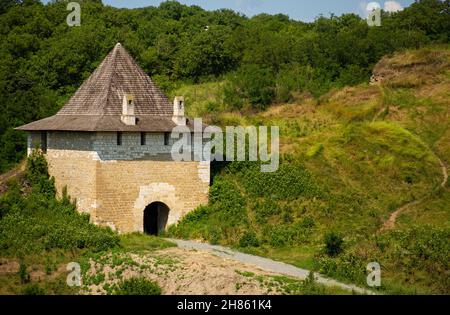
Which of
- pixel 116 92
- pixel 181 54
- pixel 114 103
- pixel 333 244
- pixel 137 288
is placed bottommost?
pixel 137 288

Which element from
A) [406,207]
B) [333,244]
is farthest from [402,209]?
[333,244]

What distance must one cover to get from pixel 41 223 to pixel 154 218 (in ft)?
16.2

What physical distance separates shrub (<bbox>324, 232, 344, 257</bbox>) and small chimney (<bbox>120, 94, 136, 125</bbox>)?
8157 mm

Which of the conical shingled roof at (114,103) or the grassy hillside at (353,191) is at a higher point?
the conical shingled roof at (114,103)

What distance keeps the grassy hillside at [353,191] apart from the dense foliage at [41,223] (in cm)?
378

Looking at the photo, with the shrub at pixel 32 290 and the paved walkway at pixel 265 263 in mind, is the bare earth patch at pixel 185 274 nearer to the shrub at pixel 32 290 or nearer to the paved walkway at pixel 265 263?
the paved walkway at pixel 265 263

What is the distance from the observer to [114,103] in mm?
29797

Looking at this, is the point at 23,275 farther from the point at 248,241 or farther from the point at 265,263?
the point at 248,241

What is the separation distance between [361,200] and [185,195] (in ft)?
22.0

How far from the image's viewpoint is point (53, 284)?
2364 cm

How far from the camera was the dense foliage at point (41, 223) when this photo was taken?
A: 26.2 meters

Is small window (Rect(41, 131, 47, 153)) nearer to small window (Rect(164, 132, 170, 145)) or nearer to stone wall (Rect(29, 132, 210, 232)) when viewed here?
stone wall (Rect(29, 132, 210, 232))

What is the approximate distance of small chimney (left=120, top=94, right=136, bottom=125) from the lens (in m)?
29.0

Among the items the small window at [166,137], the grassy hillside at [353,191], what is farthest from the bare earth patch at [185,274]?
the small window at [166,137]
